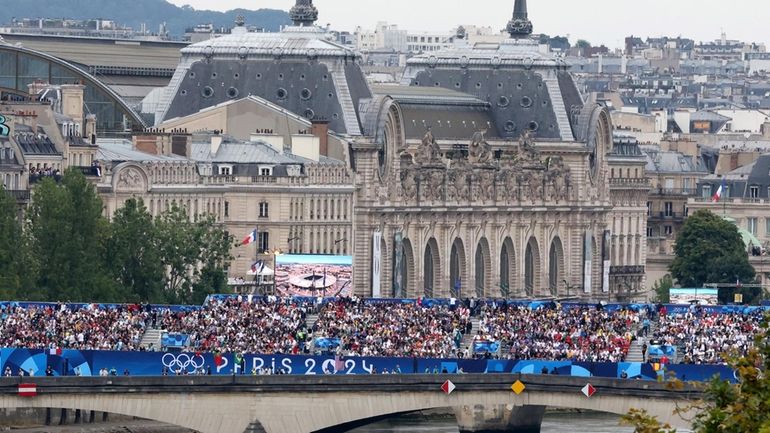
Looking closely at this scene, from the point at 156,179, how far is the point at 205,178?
5.03m

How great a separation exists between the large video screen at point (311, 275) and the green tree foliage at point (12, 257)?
17.4m

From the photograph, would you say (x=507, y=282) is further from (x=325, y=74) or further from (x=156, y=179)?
(x=156, y=179)

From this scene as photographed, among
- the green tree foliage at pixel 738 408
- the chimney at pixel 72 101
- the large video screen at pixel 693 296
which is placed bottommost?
the green tree foliage at pixel 738 408

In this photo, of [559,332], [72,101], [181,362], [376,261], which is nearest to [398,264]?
[376,261]

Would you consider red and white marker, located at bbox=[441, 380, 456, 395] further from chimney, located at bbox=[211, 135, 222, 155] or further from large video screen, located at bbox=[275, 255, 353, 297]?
chimney, located at bbox=[211, 135, 222, 155]

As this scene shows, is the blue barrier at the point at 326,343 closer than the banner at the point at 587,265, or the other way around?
the blue barrier at the point at 326,343

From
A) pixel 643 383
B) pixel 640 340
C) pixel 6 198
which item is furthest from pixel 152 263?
pixel 643 383

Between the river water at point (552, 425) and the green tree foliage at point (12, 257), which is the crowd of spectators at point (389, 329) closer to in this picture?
the river water at point (552, 425)

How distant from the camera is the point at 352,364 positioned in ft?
371

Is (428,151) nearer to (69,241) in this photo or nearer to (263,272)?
(263,272)

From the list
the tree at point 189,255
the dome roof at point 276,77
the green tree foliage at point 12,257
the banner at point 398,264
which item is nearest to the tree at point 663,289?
the banner at point 398,264

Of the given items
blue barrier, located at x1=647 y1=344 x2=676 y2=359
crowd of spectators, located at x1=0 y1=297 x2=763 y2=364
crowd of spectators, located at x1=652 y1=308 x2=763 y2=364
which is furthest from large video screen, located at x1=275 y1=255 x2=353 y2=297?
blue barrier, located at x1=647 y1=344 x2=676 y2=359

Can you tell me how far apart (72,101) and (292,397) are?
59.4 meters

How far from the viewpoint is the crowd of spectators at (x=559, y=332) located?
384 feet
